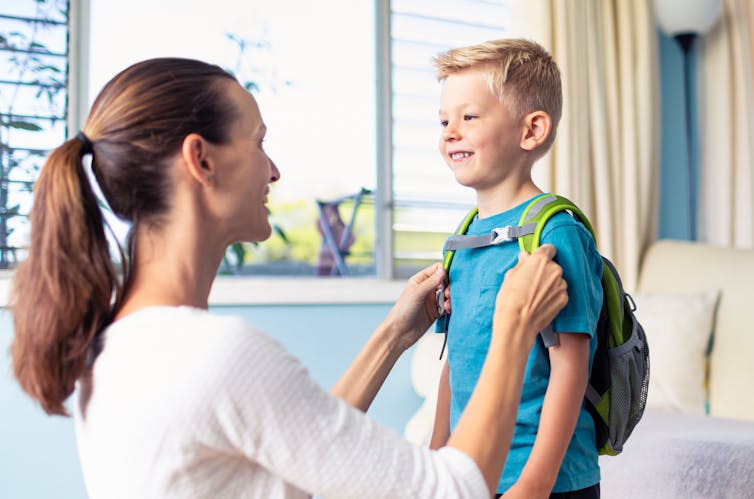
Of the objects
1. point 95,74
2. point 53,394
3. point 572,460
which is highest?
point 95,74

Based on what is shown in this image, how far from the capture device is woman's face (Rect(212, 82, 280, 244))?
1.01 metres

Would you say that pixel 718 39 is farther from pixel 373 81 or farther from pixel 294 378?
pixel 294 378

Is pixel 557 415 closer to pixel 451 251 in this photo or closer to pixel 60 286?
pixel 451 251

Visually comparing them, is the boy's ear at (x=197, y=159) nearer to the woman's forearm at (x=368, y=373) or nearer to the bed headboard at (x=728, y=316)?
the woman's forearm at (x=368, y=373)

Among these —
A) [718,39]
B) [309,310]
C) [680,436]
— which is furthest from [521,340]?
[718,39]

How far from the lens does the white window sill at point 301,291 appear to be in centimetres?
266

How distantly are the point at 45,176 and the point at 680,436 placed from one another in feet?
5.52

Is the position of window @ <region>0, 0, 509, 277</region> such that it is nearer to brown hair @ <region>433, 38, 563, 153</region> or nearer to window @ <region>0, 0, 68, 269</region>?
window @ <region>0, 0, 68, 269</region>

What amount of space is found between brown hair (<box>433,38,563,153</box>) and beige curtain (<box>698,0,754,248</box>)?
239 centimetres

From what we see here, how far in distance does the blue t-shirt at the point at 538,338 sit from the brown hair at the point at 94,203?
45cm

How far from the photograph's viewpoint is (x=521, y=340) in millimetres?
963

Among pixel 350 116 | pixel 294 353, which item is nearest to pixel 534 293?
pixel 294 353

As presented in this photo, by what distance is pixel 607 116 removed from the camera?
329 cm

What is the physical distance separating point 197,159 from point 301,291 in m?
1.83
